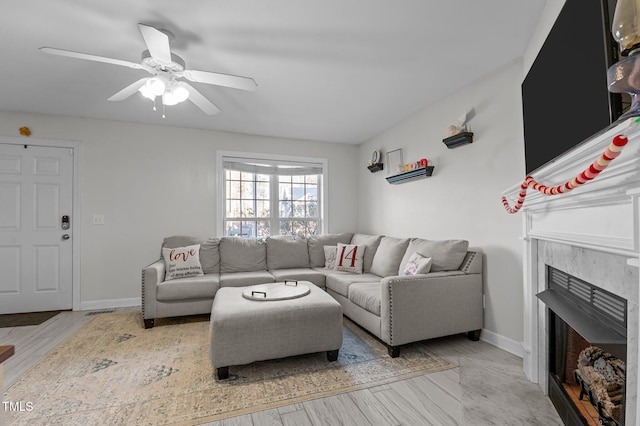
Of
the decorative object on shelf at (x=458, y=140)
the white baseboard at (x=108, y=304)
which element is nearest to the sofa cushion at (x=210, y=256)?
the white baseboard at (x=108, y=304)

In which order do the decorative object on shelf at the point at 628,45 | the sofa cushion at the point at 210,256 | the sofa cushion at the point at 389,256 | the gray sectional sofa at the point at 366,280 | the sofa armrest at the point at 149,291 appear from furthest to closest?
1. the sofa cushion at the point at 210,256
2. the sofa cushion at the point at 389,256
3. the sofa armrest at the point at 149,291
4. the gray sectional sofa at the point at 366,280
5. the decorative object on shelf at the point at 628,45

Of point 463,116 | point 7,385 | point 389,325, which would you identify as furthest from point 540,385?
point 7,385

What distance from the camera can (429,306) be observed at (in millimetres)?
2525

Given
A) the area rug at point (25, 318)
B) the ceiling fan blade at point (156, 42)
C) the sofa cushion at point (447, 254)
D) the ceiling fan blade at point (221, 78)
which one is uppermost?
the ceiling fan blade at point (156, 42)

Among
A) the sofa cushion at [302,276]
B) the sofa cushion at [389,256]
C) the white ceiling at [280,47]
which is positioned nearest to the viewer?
the white ceiling at [280,47]

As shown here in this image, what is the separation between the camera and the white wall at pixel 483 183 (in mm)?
2494

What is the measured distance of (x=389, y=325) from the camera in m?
2.41

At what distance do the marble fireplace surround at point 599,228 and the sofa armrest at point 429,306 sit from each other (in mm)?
741

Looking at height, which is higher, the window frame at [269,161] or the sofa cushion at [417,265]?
the window frame at [269,161]

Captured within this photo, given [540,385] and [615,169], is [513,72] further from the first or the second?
[540,385]

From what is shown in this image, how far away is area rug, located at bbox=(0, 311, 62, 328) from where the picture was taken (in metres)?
3.26

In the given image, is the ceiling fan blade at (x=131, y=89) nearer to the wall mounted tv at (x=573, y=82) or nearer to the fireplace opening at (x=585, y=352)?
the wall mounted tv at (x=573, y=82)

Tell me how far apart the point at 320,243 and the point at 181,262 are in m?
1.88

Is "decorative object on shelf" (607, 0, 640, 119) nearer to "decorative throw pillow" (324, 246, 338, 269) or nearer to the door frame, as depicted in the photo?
"decorative throw pillow" (324, 246, 338, 269)
